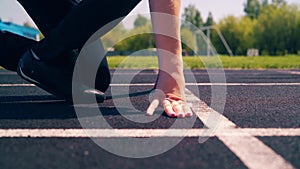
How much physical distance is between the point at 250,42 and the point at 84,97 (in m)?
67.0

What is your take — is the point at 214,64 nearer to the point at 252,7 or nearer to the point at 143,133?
the point at 143,133

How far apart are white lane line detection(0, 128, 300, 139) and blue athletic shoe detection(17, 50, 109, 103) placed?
0.59 meters

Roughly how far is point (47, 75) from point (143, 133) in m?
0.87

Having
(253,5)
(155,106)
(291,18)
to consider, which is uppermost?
(155,106)

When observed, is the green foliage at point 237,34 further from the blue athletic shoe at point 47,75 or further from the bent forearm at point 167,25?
the blue athletic shoe at point 47,75

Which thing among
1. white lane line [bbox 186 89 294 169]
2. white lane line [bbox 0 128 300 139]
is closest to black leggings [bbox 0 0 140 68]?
white lane line [bbox 0 128 300 139]

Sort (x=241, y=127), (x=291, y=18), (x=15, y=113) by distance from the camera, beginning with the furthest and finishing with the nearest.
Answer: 1. (x=291, y=18)
2. (x=15, y=113)
3. (x=241, y=127)

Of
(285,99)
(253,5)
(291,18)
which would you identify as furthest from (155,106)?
(253,5)

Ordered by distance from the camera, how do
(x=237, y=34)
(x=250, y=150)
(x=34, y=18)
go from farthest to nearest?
1. (x=237, y=34)
2. (x=34, y=18)
3. (x=250, y=150)

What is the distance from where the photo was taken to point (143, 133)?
1.79 metres

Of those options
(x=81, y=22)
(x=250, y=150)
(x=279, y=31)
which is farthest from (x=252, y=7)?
(x=250, y=150)

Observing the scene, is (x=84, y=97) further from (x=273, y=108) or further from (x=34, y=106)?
(x=273, y=108)

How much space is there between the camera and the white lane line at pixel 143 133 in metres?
1.75

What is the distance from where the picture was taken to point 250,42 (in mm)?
66812
